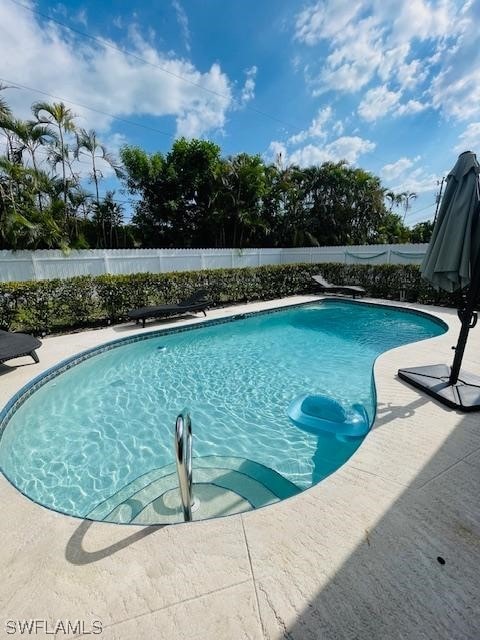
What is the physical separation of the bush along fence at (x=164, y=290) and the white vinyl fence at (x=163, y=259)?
55.3 inches

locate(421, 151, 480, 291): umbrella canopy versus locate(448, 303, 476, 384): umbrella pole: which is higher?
locate(421, 151, 480, 291): umbrella canopy

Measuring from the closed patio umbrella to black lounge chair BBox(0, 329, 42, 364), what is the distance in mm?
5717

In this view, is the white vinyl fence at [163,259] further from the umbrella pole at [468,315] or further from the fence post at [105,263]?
the umbrella pole at [468,315]

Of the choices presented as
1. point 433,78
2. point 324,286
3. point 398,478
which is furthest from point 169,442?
point 433,78

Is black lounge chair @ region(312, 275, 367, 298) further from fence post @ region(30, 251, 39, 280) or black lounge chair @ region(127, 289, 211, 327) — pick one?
fence post @ region(30, 251, 39, 280)

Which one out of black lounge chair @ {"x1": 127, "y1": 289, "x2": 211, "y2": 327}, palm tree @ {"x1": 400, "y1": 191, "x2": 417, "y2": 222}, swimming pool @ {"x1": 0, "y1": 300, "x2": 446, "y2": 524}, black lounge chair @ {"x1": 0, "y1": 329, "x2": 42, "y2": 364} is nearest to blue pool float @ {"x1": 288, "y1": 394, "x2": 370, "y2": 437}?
swimming pool @ {"x1": 0, "y1": 300, "x2": 446, "y2": 524}

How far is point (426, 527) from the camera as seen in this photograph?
185 centimetres

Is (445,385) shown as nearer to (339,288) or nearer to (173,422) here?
(173,422)

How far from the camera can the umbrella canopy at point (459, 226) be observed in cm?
291

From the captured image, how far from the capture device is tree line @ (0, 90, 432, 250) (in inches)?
395

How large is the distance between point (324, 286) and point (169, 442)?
993 centimetres

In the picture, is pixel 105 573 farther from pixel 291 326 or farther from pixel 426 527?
pixel 291 326

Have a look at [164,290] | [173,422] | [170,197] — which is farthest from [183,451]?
[170,197]

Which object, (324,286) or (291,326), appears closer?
(291,326)
